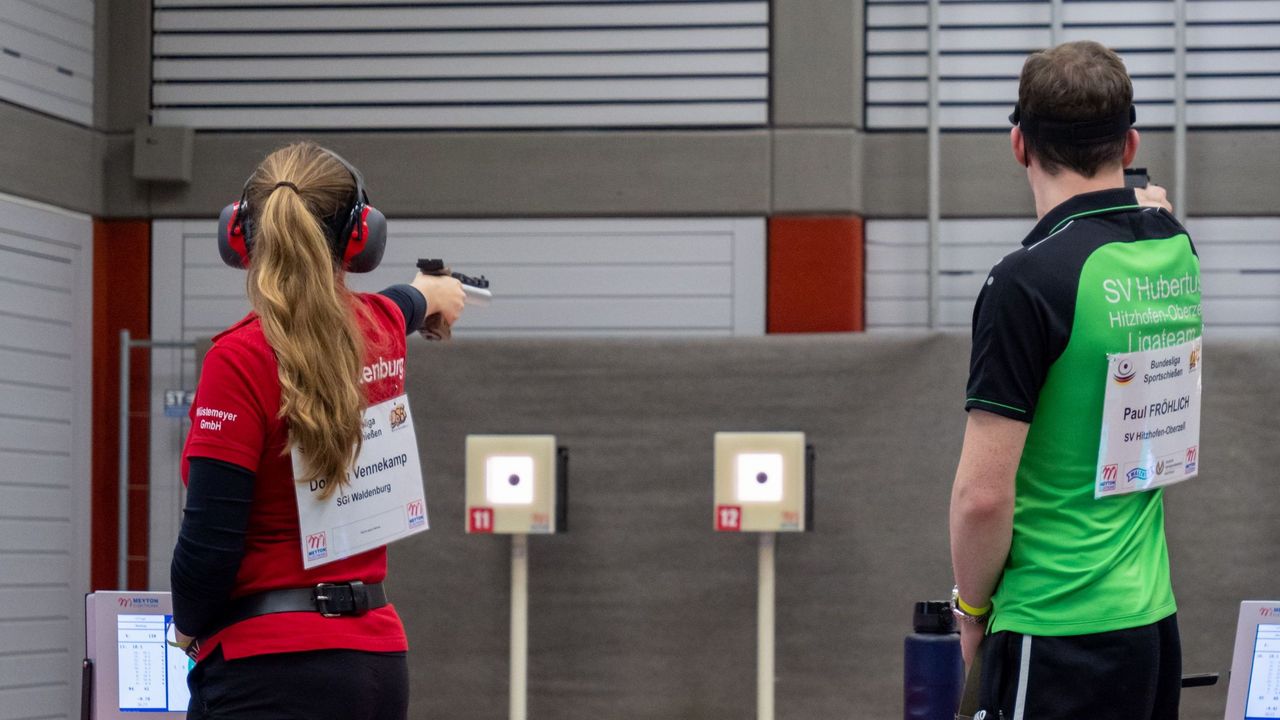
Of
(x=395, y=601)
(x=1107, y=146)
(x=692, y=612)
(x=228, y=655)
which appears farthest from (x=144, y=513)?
(x=1107, y=146)

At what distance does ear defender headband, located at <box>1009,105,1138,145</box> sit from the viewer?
5.33 ft

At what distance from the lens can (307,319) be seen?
1619 millimetres

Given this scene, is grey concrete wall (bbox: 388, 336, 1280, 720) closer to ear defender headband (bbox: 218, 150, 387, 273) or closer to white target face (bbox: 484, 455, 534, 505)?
white target face (bbox: 484, 455, 534, 505)

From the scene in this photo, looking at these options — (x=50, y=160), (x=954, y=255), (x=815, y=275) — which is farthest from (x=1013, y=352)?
(x=50, y=160)

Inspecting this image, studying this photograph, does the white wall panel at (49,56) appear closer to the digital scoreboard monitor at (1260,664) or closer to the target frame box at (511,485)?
the target frame box at (511,485)

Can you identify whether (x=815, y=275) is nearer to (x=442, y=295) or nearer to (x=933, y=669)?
(x=933, y=669)

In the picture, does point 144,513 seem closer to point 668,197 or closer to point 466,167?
point 466,167

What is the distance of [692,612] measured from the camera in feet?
15.5

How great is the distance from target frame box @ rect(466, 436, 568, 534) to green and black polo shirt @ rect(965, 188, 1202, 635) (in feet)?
9.69

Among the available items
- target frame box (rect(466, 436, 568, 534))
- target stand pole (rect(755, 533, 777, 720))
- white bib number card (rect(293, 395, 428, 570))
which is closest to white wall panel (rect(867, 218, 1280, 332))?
target stand pole (rect(755, 533, 777, 720))

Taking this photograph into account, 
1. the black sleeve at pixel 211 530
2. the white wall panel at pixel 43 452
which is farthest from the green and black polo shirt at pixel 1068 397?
the white wall panel at pixel 43 452

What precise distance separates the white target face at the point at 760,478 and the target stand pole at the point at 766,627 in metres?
0.14

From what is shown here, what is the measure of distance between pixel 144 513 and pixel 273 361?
13.6ft

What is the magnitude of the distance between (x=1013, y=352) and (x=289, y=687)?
0.98 m
